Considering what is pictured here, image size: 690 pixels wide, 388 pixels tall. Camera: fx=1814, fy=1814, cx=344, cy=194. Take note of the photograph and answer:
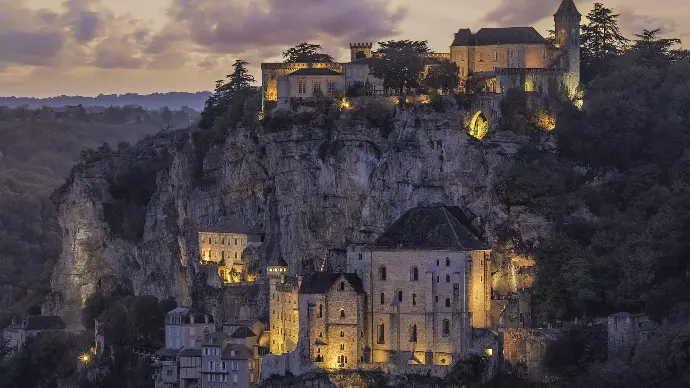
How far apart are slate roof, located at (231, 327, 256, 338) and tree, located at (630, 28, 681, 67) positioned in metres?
26.8

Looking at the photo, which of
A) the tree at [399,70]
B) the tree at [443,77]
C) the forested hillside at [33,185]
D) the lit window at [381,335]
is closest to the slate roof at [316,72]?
the tree at [399,70]

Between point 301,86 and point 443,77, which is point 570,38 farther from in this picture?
point 301,86

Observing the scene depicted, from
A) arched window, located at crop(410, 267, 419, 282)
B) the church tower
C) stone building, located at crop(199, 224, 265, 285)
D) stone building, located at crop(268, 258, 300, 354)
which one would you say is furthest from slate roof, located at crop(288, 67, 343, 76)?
arched window, located at crop(410, 267, 419, 282)

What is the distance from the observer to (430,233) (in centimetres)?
7750

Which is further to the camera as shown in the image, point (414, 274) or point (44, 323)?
point (44, 323)

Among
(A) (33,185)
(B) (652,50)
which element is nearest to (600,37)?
(B) (652,50)

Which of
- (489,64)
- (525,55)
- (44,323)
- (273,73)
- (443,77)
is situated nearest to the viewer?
(443,77)

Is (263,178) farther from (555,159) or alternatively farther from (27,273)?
(27,273)

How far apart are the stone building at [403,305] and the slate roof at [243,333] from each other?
107 inches

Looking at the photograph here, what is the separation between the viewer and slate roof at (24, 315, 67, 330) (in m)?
103

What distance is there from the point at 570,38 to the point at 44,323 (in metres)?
34.8

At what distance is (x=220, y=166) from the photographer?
308 feet

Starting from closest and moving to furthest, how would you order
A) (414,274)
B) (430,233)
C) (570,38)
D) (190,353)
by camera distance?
(414,274)
(430,233)
(190,353)
(570,38)

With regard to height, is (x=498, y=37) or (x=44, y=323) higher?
(x=498, y=37)
